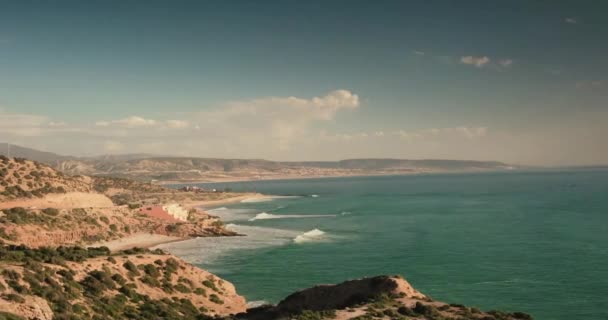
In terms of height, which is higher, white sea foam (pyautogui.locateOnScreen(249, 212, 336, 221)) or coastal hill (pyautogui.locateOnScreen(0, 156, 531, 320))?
coastal hill (pyautogui.locateOnScreen(0, 156, 531, 320))

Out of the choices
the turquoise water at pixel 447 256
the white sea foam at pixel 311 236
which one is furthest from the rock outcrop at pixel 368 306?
the white sea foam at pixel 311 236

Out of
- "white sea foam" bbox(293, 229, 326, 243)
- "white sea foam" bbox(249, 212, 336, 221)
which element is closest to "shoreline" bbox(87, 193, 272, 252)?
"white sea foam" bbox(293, 229, 326, 243)

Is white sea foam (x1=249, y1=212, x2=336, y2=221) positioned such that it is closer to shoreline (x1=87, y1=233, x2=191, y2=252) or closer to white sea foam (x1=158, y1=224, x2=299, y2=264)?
white sea foam (x1=158, y1=224, x2=299, y2=264)

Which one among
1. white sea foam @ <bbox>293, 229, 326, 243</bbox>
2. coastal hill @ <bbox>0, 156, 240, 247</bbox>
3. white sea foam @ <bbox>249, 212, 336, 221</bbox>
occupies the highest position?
coastal hill @ <bbox>0, 156, 240, 247</bbox>

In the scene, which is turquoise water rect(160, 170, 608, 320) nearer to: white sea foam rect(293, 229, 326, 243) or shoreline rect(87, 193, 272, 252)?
white sea foam rect(293, 229, 326, 243)

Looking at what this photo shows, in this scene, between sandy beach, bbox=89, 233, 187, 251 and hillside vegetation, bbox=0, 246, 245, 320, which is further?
sandy beach, bbox=89, 233, 187, 251

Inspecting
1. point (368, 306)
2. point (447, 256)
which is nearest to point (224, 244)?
point (447, 256)

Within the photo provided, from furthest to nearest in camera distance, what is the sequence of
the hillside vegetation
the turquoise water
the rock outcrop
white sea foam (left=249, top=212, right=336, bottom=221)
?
white sea foam (left=249, top=212, right=336, bottom=221) < the turquoise water < the rock outcrop < the hillside vegetation

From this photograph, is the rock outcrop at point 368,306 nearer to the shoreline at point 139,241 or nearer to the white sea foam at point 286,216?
the shoreline at point 139,241

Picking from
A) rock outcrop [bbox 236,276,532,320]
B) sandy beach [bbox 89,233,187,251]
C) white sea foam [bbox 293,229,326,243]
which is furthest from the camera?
white sea foam [bbox 293,229,326,243]

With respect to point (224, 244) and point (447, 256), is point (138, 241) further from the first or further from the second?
point (447, 256)
